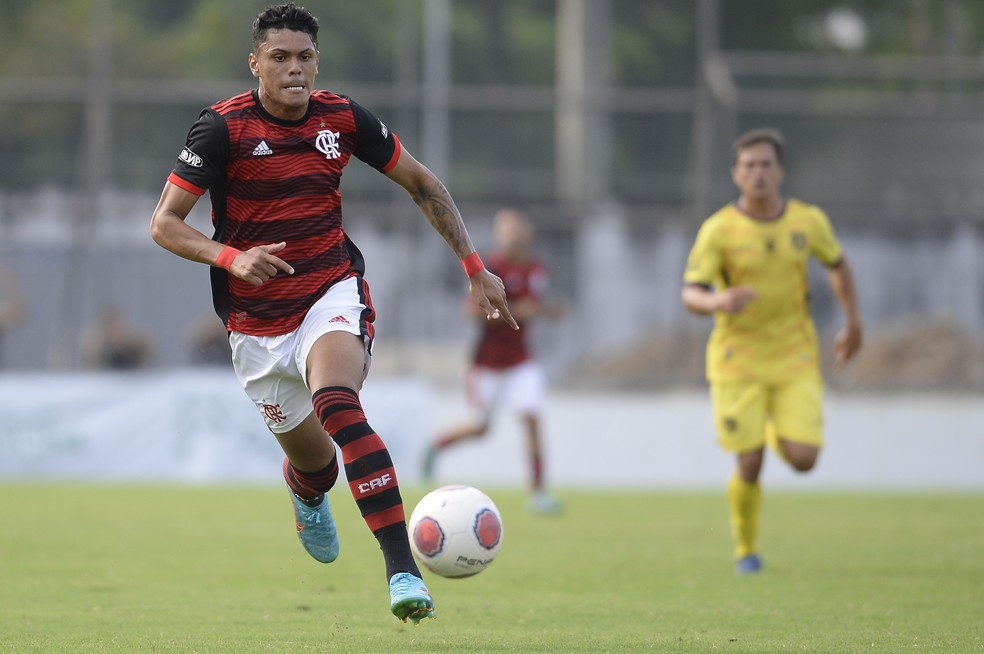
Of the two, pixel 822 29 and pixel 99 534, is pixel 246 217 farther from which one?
pixel 822 29

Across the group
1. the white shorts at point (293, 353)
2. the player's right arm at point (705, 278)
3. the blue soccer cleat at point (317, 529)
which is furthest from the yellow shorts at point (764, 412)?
the white shorts at point (293, 353)

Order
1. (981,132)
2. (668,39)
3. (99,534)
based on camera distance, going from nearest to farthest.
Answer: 1. (99,534)
2. (981,132)
3. (668,39)

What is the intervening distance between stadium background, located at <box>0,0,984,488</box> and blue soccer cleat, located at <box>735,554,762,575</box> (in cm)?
792

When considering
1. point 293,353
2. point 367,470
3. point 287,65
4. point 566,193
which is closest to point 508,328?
point 566,193

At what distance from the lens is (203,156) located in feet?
19.6

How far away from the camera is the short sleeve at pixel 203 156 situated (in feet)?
19.4

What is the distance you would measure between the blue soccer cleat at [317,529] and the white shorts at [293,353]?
553mm

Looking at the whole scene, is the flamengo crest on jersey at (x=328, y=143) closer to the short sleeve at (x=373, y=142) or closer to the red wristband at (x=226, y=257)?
the short sleeve at (x=373, y=142)

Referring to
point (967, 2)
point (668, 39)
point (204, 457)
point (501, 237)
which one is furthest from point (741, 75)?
point (204, 457)

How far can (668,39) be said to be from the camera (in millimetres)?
20031

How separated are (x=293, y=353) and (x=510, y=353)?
7.66 metres

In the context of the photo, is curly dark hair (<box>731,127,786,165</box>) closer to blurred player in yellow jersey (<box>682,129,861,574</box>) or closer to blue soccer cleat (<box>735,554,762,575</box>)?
blurred player in yellow jersey (<box>682,129,861,574</box>)

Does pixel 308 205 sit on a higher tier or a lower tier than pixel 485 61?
lower

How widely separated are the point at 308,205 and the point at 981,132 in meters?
13.6
